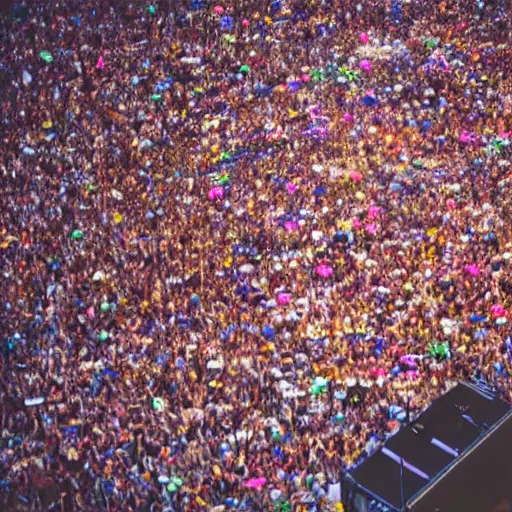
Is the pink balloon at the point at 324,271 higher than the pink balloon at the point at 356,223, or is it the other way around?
the pink balloon at the point at 356,223

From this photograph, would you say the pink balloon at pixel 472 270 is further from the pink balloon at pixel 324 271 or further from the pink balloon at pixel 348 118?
the pink balloon at pixel 348 118

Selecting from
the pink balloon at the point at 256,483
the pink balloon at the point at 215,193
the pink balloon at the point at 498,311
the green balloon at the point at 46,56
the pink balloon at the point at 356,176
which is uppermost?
the green balloon at the point at 46,56

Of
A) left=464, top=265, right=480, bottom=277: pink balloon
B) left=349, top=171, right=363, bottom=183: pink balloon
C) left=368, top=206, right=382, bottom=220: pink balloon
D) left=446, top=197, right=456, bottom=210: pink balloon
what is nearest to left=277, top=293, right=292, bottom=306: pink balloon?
left=368, top=206, right=382, bottom=220: pink balloon

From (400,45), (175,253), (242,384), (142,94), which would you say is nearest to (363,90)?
(400,45)

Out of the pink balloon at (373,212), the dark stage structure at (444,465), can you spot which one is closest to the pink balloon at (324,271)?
the pink balloon at (373,212)

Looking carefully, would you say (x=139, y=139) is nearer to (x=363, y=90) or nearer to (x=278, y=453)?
(x=363, y=90)

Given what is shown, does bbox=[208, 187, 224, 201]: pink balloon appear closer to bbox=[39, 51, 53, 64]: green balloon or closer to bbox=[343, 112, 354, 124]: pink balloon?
bbox=[343, 112, 354, 124]: pink balloon
